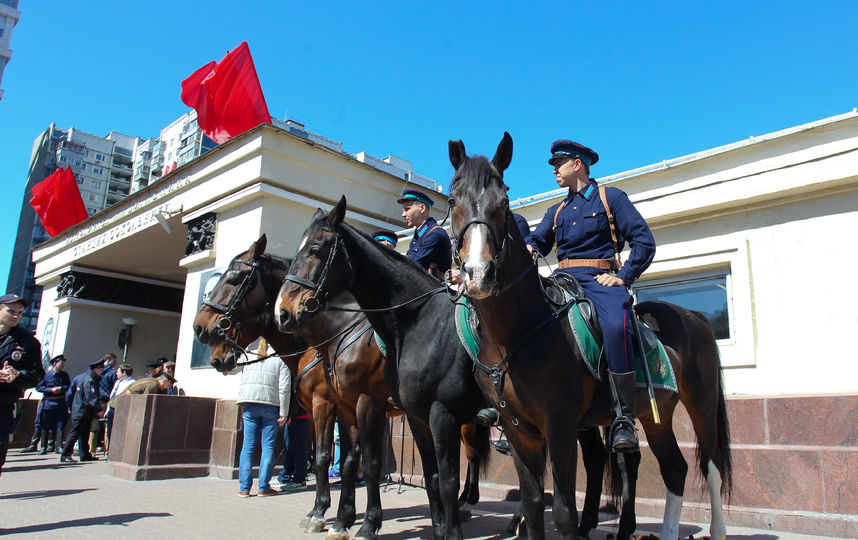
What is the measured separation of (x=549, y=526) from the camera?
19.4 feet

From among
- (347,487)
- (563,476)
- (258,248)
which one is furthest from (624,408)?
(258,248)

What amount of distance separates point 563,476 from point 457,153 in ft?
6.34

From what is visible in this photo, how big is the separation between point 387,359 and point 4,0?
9846 cm

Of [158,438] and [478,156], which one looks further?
[158,438]

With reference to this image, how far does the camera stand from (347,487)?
17.6ft

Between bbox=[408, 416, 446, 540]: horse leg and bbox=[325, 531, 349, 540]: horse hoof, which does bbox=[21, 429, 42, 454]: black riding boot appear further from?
bbox=[408, 416, 446, 540]: horse leg

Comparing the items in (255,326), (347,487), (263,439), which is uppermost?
(255,326)

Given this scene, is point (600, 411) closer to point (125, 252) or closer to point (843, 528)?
point (843, 528)

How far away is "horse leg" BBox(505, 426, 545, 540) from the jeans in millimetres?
4944

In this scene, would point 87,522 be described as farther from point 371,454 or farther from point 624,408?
point 624,408

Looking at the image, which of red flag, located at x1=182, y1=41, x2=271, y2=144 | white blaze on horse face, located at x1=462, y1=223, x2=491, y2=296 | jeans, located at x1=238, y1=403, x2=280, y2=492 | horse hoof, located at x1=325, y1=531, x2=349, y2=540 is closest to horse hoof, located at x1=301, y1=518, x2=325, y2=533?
horse hoof, located at x1=325, y1=531, x2=349, y2=540

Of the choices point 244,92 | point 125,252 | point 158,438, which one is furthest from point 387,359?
point 125,252

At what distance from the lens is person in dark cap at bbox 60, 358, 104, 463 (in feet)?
39.4

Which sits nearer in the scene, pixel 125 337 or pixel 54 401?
pixel 54 401
